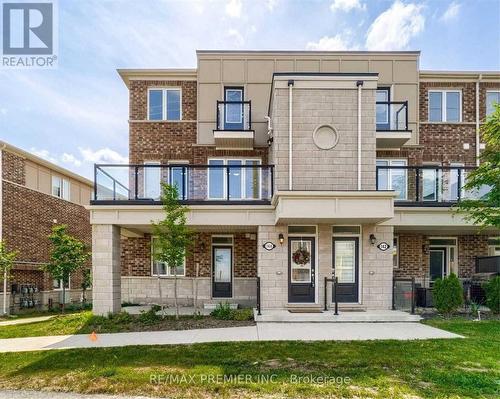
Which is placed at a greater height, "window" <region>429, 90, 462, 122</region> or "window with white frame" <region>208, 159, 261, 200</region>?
"window" <region>429, 90, 462, 122</region>

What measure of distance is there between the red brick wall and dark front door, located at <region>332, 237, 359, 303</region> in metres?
3.86

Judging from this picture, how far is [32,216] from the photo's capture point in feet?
55.3

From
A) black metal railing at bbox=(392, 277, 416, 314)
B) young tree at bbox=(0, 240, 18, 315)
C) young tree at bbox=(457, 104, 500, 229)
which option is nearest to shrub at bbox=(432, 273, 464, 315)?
black metal railing at bbox=(392, 277, 416, 314)

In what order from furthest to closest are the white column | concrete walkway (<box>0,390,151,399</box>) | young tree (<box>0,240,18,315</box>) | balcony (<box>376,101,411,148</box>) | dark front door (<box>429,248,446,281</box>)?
1. dark front door (<box>429,248,446,281</box>)
2. young tree (<box>0,240,18,315</box>)
3. balcony (<box>376,101,411,148</box>)
4. the white column
5. concrete walkway (<box>0,390,151,399</box>)

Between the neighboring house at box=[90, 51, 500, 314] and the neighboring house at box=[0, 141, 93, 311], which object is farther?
the neighboring house at box=[0, 141, 93, 311]

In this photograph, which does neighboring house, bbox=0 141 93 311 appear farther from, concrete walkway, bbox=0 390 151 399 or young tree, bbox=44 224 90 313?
concrete walkway, bbox=0 390 151 399

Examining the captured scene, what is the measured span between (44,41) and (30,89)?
3.48 meters

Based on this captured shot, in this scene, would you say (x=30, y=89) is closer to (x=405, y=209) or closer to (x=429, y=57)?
(x=405, y=209)

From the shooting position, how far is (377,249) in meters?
10.9

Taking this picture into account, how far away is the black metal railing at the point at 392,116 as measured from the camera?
13430 mm

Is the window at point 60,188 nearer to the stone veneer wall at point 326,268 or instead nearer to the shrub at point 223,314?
the shrub at point 223,314

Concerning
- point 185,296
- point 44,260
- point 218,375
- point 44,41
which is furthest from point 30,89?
point 218,375

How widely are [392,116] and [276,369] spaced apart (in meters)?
11.1

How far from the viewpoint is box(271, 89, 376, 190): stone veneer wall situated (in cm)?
1057
